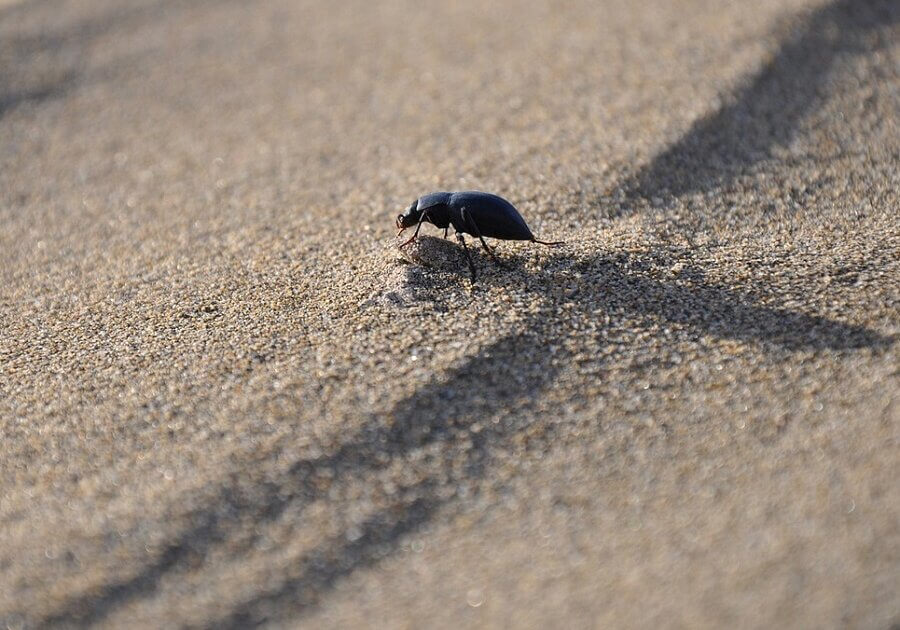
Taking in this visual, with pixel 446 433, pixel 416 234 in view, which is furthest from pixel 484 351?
pixel 416 234

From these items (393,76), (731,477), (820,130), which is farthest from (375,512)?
(393,76)

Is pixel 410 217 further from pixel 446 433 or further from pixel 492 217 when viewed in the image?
pixel 446 433

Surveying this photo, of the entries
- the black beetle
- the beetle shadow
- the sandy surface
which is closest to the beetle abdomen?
the black beetle

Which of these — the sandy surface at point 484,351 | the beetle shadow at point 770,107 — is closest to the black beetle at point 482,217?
the sandy surface at point 484,351

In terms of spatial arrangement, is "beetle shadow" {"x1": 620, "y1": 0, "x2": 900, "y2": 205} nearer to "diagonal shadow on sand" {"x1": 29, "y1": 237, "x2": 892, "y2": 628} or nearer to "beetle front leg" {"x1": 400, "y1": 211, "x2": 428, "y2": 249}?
"diagonal shadow on sand" {"x1": 29, "y1": 237, "x2": 892, "y2": 628}

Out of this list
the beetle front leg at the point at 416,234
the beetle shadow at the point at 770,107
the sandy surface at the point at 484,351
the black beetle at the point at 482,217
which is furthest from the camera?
the beetle shadow at the point at 770,107

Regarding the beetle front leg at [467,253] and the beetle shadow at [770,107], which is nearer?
the beetle front leg at [467,253]

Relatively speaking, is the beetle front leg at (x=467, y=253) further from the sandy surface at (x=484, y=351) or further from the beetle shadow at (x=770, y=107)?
the beetle shadow at (x=770, y=107)
